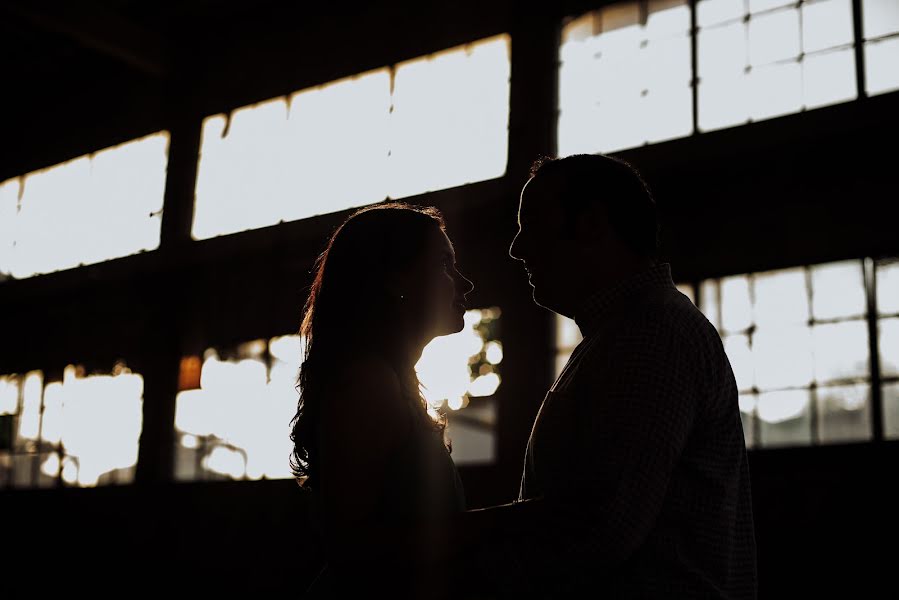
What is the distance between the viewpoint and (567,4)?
867 cm

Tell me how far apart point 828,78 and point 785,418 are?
2444mm

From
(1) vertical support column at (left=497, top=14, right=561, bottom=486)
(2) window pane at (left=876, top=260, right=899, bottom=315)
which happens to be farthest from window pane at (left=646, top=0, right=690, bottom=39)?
(2) window pane at (left=876, top=260, right=899, bottom=315)

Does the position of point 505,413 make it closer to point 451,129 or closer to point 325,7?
point 451,129

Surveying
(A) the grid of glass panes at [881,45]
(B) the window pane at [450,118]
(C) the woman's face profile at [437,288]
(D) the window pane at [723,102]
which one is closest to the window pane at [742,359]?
(D) the window pane at [723,102]

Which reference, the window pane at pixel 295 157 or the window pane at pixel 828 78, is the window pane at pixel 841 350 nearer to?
the window pane at pixel 828 78

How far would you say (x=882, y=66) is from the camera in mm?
6902

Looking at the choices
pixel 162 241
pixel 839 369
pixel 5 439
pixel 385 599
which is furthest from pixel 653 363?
pixel 5 439

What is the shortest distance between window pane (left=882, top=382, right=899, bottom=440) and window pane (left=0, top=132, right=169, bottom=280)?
8120mm

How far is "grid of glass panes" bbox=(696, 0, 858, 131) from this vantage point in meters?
7.14

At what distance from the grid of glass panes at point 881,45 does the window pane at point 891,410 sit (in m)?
2.04

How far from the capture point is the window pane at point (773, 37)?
7.33m

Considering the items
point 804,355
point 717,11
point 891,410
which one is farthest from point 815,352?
point 717,11

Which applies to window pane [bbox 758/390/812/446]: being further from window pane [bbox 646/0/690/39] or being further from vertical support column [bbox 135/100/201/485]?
vertical support column [bbox 135/100/201/485]

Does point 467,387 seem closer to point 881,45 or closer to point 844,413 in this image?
point 844,413
